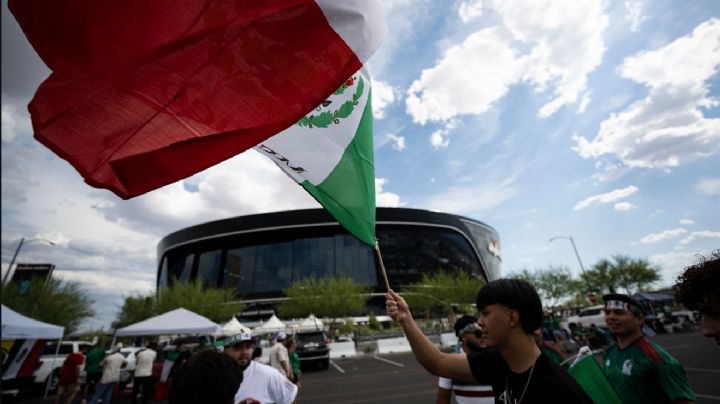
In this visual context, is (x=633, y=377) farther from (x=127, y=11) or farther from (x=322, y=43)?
(x=127, y=11)

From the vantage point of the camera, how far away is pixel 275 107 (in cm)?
247

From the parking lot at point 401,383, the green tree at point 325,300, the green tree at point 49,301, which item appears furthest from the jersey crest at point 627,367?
the green tree at point 325,300

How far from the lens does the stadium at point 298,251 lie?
6594 centimetres

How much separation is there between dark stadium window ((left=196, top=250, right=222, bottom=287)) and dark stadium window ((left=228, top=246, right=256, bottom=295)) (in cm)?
210

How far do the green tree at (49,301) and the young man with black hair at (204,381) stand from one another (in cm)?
3926

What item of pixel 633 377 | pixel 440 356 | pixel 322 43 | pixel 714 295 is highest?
pixel 322 43

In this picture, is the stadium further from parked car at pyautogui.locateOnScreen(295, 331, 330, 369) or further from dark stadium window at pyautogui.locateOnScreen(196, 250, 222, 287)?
parked car at pyautogui.locateOnScreen(295, 331, 330, 369)

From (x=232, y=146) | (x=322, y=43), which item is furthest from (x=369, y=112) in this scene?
(x=232, y=146)

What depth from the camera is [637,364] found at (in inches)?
114

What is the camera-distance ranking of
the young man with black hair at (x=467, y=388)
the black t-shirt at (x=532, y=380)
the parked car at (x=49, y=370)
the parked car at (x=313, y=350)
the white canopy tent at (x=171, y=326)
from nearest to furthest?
1. the black t-shirt at (x=532, y=380)
2. the young man with black hair at (x=467, y=388)
3. the white canopy tent at (x=171, y=326)
4. the parked car at (x=49, y=370)
5. the parked car at (x=313, y=350)

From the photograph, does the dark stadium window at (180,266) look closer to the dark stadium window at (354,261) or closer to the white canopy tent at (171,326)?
the dark stadium window at (354,261)

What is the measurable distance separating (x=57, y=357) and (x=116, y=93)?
17.5 metres

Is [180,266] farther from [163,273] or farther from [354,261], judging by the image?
[354,261]

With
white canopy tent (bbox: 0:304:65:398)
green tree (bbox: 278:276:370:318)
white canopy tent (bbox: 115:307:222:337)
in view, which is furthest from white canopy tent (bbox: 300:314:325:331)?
white canopy tent (bbox: 0:304:65:398)
